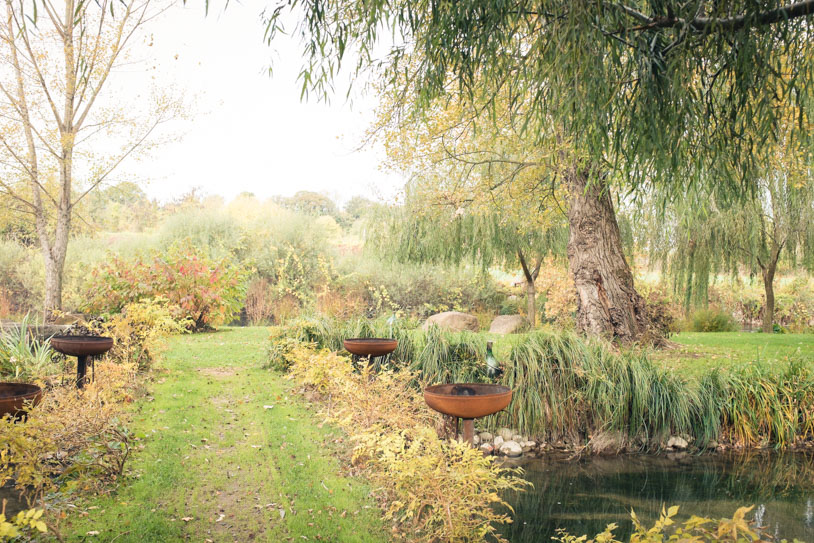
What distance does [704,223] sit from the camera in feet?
31.4

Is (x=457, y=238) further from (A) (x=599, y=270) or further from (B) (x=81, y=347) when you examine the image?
(B) (x=81, y=347)

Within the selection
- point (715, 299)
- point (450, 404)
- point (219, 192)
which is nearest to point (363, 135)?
point (450, 404)

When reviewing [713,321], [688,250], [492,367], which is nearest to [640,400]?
[492,367]

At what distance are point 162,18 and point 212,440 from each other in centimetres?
851

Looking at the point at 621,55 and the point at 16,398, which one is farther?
the point at 16,398

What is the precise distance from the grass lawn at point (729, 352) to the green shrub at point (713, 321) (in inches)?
112

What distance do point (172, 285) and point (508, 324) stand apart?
23.0 feet

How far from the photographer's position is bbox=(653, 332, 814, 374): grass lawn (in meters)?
6.24

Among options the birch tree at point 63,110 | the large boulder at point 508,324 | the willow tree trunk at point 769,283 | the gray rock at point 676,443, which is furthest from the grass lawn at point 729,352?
the birch tree at point 63,110

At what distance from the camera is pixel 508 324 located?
11.7 meters

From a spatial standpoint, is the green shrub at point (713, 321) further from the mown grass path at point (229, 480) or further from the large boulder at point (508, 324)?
the mown grass path at point (229, 480)

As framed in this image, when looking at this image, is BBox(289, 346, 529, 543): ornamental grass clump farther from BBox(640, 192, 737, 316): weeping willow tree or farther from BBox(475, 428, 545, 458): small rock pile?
BBox(640, 192, 737, 316): weeping willow tree

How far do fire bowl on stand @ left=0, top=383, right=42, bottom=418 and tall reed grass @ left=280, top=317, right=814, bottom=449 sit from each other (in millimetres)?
3584

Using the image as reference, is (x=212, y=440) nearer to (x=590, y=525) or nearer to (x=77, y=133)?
(x=590, y=525)
